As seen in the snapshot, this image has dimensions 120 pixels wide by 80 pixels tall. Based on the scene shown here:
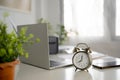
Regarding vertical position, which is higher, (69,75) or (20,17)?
(20,17)

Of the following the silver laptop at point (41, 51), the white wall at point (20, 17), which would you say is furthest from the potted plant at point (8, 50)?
the white wall at point (20, 17)

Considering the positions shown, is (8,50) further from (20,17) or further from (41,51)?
(20,17)

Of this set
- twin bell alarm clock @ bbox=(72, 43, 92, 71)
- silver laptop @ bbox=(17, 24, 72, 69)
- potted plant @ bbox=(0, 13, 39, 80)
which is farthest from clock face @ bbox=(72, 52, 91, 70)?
potted plant @ bbox=(0, 13, 39, 80)

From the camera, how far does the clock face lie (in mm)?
937

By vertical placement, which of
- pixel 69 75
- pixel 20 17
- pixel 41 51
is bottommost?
pixel 69 75

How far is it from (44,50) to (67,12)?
1959 millimetres

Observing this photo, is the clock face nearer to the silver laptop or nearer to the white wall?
the silver laptop

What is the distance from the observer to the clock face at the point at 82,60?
94cm

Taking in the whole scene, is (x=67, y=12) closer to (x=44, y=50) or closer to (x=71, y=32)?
(x=71, y=32)

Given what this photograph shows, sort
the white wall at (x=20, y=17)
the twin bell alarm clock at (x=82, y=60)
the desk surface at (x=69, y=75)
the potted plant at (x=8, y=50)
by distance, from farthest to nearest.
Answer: the white wall at (x=20, y=17), the twin bell alarm clock at (x=82, y=60), the desk surface at (x=69, y=75), the potted plant at (x=8, y=50)

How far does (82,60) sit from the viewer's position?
0.95 metres

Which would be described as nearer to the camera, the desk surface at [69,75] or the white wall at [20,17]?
the desk surface at [69,75]

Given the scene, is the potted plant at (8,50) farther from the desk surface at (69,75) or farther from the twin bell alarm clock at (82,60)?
the twin bell alarm clock at (82,60)

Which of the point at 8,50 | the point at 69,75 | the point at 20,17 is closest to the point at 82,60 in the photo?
the point at 69,75
